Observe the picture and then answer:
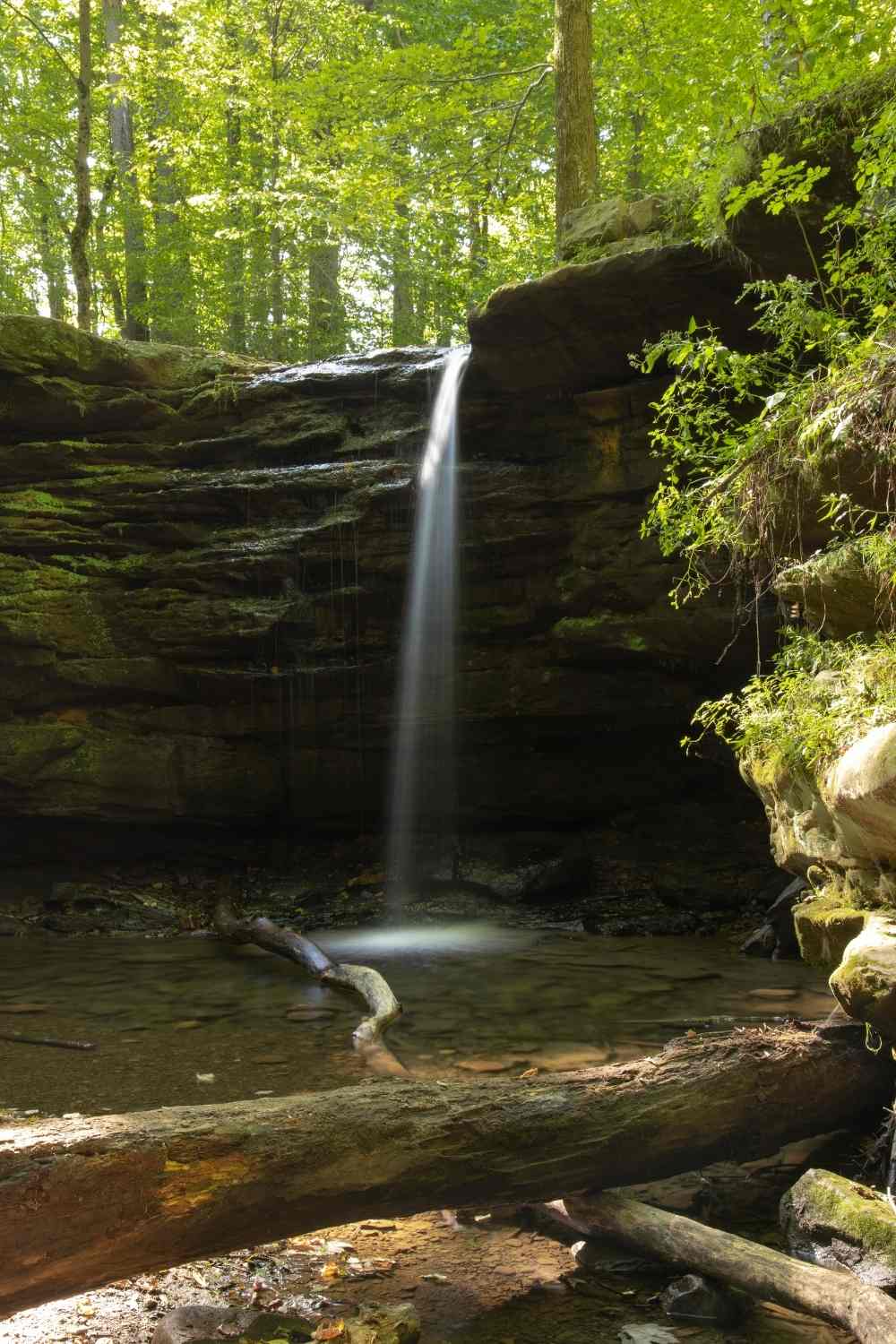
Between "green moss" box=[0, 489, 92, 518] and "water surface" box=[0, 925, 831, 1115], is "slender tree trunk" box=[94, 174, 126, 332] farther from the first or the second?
"water surface" box=[0, 925, 831, 1115]

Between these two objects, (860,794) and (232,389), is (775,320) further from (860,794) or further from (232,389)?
(232,389)

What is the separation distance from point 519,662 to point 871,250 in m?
6.33

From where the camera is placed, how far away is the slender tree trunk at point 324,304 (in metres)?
16.6

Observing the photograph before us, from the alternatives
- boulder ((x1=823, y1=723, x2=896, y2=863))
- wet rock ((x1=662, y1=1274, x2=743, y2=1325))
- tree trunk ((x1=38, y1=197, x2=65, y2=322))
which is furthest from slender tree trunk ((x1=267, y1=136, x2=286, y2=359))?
wet rock ((x1=662, y1=1274, x2=743, y2=1325))

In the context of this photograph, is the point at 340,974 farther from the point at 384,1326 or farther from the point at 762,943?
the point at 384,1326

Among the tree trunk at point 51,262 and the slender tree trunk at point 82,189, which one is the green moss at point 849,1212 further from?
the tree trunk at point 51,262

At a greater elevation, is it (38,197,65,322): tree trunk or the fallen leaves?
(38,197,65,322): tree trunk

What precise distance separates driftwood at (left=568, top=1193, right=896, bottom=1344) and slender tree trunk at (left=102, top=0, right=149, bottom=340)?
15981 mm

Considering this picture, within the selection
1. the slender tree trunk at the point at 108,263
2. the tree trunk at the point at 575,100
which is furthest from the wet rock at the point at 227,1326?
the slender tree trunk at the point at 108,263

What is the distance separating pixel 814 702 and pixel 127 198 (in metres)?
16.4

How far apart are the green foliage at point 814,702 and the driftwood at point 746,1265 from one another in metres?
1.99

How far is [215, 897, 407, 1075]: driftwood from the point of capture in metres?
5.56

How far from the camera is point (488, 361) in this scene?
998 cm

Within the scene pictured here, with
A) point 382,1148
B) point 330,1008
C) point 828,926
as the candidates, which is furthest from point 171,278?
point 382,1148
